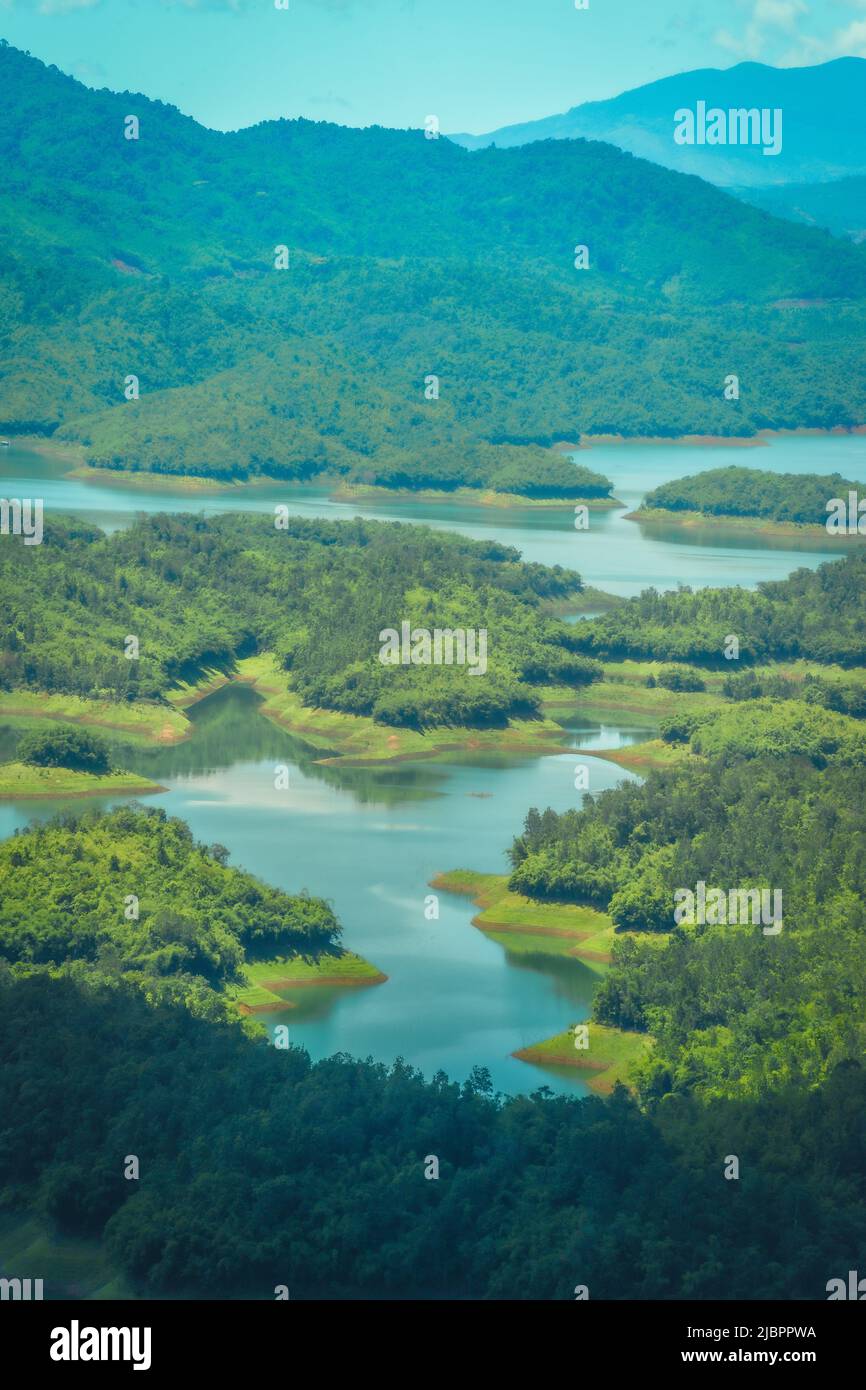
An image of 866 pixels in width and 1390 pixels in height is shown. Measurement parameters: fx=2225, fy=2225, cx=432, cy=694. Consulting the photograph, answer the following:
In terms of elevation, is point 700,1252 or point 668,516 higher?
point 668,516

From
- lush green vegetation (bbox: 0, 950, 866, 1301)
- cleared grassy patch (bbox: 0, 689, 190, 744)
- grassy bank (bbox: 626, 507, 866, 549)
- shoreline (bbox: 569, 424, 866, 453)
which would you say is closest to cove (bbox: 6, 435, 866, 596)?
grassy bank (bbox: 626, 507, 866, 549)

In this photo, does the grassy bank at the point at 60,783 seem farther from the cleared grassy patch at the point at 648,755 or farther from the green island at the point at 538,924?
the cleared grassy patch at the point at 648,755

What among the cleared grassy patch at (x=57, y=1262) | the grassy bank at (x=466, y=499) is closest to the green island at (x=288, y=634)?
the grassy bank at (x=466, y=499)

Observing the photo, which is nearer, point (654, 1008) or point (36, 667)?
point (654, 1008)

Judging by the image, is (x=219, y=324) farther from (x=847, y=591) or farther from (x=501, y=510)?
(x=847, y=591)

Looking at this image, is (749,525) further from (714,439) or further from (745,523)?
(714,439)

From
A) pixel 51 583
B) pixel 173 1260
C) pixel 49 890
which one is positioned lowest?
pixel 173 1260

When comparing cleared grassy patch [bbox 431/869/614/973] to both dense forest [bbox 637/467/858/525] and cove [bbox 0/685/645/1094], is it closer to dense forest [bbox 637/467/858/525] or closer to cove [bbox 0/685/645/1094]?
cove [bbox 0/685/645/1094]

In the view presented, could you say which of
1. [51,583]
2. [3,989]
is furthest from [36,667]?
[3,989]
